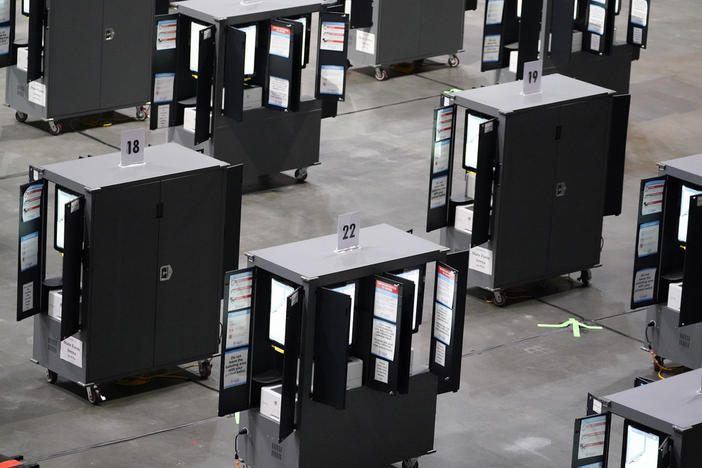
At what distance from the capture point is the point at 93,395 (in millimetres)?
12227

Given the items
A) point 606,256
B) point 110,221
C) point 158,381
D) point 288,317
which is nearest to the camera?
point 288,317

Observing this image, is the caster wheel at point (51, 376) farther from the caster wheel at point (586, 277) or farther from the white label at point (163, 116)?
the caster wheel at point (586, 277)

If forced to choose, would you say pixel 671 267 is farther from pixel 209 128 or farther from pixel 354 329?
pixel 209 128

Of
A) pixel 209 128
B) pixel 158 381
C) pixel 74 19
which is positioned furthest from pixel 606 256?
pixel 74 19

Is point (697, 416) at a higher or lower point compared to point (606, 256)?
higher

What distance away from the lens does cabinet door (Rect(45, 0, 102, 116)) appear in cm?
1741


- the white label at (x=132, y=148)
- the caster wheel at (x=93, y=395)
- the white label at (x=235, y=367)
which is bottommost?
the caster wheel at (x=93, y=395)

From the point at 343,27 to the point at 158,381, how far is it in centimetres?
512

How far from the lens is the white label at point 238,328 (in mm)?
10578

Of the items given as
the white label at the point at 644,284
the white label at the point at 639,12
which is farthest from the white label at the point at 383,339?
A: the white label at the point at 639,12

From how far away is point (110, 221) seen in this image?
11664mm

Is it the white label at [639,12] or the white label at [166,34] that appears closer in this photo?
the white label at [166,34]

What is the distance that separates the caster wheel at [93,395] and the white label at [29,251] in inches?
40.4

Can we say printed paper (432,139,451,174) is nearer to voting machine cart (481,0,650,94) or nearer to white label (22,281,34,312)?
white label (22,281,34,312)
